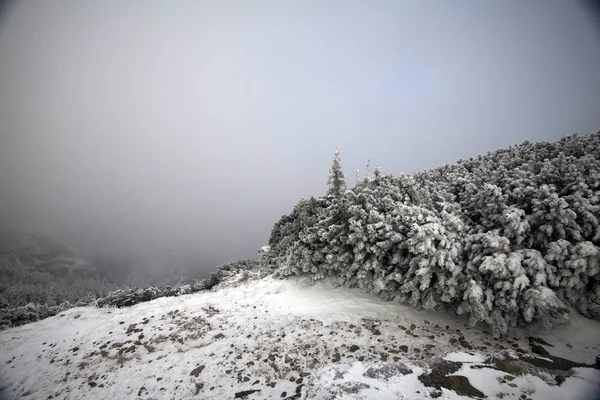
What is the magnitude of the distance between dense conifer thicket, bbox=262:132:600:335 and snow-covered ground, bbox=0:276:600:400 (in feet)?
3.34

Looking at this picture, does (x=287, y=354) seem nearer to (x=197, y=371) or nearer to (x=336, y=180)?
(x=197, y=371)

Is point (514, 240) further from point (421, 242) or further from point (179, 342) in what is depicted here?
point (179, 342)

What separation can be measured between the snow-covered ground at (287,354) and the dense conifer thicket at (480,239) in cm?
102

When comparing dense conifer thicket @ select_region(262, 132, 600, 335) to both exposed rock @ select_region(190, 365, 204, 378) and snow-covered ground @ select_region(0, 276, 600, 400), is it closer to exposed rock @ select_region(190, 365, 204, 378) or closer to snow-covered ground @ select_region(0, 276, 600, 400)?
snow-covered ground @ select_region(0, 276, 600, 400)

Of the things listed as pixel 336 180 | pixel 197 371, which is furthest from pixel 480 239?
pixel 197 371

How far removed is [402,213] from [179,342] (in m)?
10.7

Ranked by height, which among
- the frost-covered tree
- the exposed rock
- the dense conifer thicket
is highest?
the frost-covered tree

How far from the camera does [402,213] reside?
1103 cm

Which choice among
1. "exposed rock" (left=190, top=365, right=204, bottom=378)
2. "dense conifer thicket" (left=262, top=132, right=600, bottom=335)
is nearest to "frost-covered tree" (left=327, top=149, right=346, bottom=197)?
"dense conifer thicket" (left=262, top=132, right=600, bottom=335)

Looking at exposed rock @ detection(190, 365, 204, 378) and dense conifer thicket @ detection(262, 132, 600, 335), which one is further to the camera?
dense conifer thicket @ detection(262, 132, 600, 335)

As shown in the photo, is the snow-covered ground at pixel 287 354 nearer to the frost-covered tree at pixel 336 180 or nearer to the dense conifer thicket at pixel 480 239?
the dense conifer thicket at pixel 480 239

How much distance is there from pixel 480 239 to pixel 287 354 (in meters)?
8.50

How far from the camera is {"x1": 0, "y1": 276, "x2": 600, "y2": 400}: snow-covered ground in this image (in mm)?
6168

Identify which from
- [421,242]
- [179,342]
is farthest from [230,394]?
[421,242]
